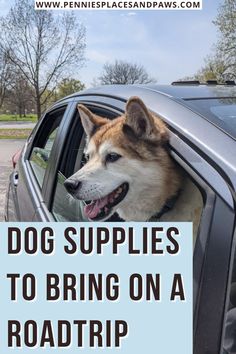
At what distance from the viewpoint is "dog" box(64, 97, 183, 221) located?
157 cm

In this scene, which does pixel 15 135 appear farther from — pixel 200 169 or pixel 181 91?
pixel 200 169

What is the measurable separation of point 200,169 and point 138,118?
1.41ft

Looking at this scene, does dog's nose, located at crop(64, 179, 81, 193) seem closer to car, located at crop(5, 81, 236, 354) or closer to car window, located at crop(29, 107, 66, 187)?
car, located at crop(5, 81, 236, 354)

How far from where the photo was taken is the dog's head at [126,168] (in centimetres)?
158

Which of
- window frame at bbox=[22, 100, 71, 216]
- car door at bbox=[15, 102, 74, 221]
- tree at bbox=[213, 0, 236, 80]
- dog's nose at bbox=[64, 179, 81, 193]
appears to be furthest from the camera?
tree at bbox=[213, 0, 236, 80]

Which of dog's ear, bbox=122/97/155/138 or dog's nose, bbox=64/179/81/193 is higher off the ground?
dog's ear, bbox=122/97/155/138

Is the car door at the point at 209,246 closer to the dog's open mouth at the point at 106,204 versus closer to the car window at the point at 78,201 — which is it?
the car window at the point at 78,201

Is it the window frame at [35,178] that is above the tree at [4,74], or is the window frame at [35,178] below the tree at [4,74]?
below

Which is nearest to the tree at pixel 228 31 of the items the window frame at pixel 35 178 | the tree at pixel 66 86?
the tree at pixel 66 86

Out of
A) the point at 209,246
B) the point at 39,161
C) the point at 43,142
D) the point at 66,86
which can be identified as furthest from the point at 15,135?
the point at 209,246

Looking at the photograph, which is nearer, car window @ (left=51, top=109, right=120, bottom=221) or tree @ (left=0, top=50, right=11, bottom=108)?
car window @ (left=51, top=109, right=120, bottom=221)

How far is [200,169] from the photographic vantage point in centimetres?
127

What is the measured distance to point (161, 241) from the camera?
129 cm

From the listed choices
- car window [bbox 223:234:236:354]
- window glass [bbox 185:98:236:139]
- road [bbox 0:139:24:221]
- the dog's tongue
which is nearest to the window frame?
the dog's tongue
